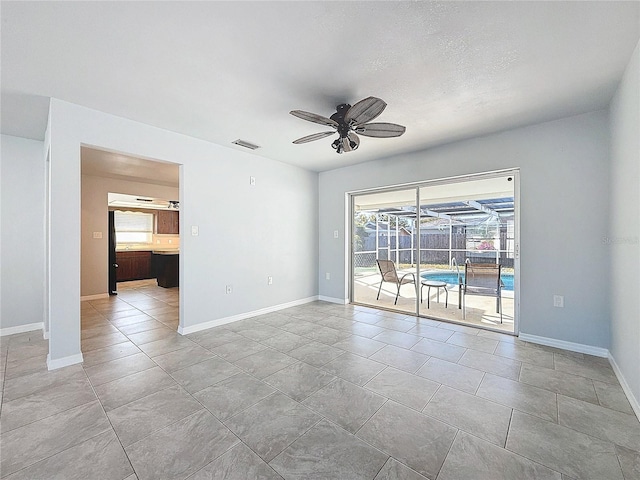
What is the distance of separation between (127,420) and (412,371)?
7.43 ft

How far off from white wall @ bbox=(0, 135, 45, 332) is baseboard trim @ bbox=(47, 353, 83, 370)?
1.70 m

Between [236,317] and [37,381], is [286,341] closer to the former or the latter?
[236,317]

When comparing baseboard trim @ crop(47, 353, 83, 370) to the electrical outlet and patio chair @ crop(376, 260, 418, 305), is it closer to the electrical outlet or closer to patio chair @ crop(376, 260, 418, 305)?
patio chair @ crop(376, 260, 418, 305)

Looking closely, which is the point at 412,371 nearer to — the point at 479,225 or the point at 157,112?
the point at 479,225

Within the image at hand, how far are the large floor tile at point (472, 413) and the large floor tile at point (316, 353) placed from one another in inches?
41.8

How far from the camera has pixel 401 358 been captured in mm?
2818

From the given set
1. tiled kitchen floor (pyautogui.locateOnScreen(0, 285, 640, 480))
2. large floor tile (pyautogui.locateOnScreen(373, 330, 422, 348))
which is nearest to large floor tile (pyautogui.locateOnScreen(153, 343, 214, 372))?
tiled kitchen floor (pyautogui.locateOnScreen(0, 285, 640, 480))

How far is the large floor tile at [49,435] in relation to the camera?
154cm

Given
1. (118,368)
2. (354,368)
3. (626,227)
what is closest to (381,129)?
(626,227)

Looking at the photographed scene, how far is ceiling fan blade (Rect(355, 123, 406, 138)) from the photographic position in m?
2.60

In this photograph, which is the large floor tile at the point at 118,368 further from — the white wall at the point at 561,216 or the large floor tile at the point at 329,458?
the white wall at the point at 561,216

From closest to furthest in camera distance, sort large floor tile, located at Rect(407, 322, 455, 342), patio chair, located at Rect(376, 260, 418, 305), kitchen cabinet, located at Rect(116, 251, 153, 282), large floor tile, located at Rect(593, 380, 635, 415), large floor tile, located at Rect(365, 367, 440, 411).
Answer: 1. large floor tile, located at Rect(593, 380, 635, 415)
2. large floor tile, located at Rect(365, 367, 440, 411)
3. large floor tile, located at Rect(407, 322, 455, 342)
4. patio chair, located at Rect(376, 260, 418, 305)
5. kitchen cabinet, located at Rect(116, 251, 153, 282)

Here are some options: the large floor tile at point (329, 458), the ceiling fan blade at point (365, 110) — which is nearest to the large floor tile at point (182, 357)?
the large floor tile at point (329, 458)

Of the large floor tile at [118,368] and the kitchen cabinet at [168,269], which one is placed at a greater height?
the kitchen cabinet at [168,269]
